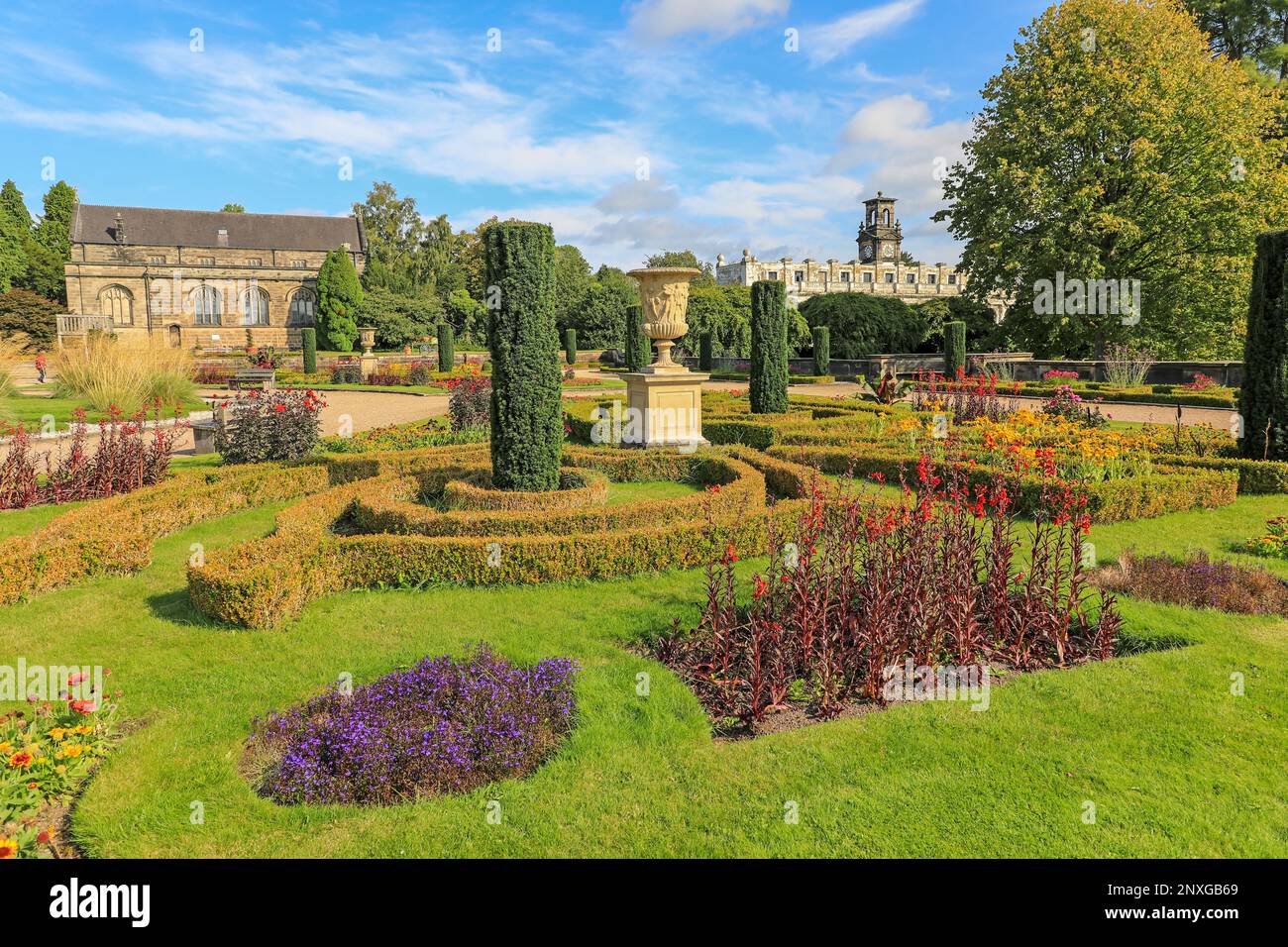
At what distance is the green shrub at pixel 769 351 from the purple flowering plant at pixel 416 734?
37.8ft

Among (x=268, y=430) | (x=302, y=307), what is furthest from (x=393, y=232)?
(x=268, y=430)

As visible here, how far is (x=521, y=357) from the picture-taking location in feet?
27.7

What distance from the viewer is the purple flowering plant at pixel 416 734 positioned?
3609mm

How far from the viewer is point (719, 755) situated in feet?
12.6

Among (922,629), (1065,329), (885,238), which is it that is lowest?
(922,629)

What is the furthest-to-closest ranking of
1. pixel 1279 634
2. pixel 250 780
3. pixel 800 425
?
pixel 800 425 → pixel 1279 634 → pixel 250 780

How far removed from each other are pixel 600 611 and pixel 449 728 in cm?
214

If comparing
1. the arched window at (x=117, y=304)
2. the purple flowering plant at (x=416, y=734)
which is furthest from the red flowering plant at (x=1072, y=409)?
the arched window at (x=117, y=304)

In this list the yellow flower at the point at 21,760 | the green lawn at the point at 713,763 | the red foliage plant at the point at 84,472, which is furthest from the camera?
the red foliage plant at the point at 84,472

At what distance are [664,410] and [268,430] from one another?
6117 millimetres

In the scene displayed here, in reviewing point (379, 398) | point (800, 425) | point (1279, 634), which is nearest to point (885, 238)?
point (379, 398)

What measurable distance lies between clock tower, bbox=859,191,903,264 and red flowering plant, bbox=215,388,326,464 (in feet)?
283

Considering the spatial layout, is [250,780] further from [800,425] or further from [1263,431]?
[1263,431]

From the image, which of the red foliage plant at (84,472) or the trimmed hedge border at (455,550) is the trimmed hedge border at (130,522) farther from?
the trimmed hedge border at (455,550)
